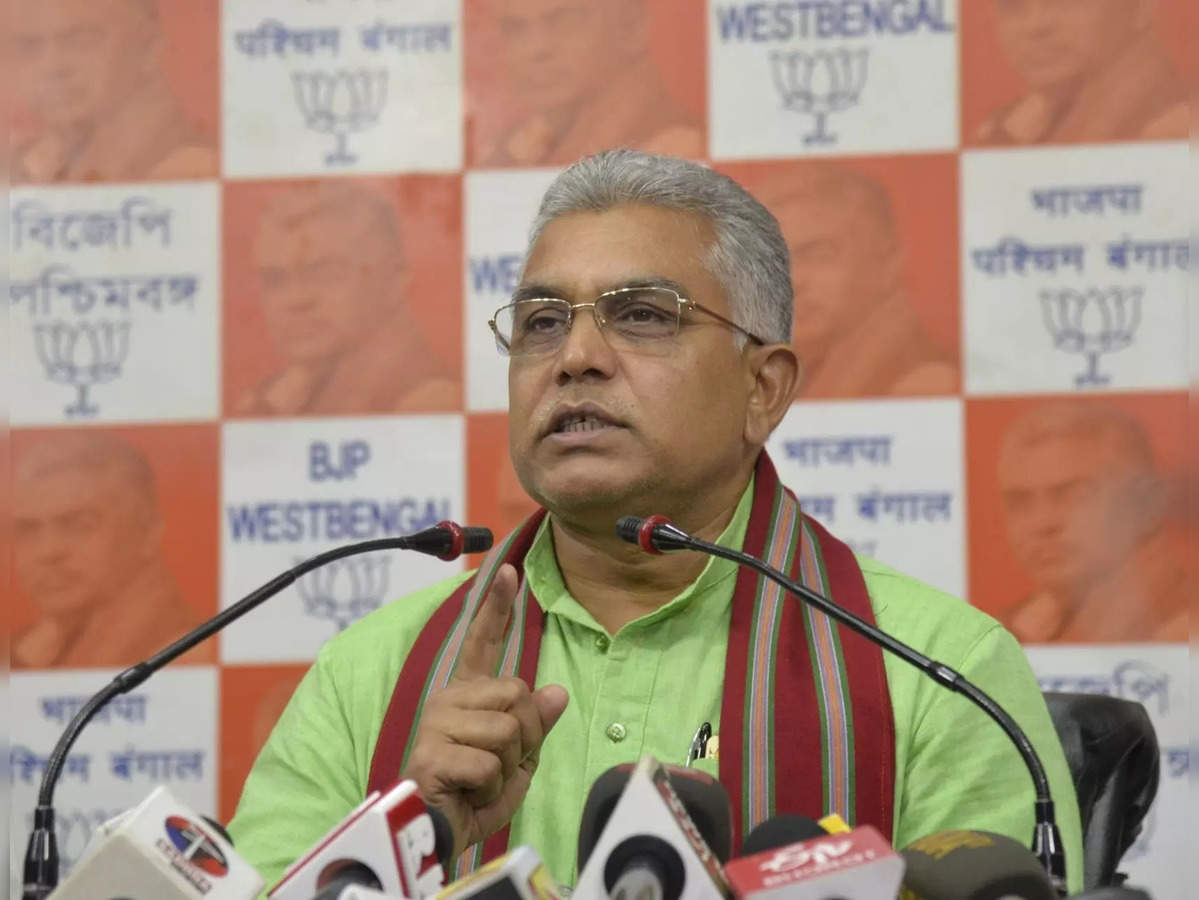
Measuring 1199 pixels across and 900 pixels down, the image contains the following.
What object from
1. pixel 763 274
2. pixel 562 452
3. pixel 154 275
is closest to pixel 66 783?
pixel 154 275

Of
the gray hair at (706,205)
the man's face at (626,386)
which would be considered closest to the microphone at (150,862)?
the man's face at (626,386)

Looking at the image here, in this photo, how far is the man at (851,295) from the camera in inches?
118

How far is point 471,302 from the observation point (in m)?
3.11

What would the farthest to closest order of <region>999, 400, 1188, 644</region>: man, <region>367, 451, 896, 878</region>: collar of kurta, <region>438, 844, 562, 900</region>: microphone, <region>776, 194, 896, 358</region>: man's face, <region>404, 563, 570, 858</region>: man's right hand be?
1. <region>776, 194, 896, 358</region>: man's face
2. <region>999, 400, 1188, 644</region>: man
3. <region>367, 451, 896, 878</region>: collar of kurta
4. <region>404, 563, 570, 858</region>: man's right hand
5. <region>438, 844, 562, 900</region>: microphone

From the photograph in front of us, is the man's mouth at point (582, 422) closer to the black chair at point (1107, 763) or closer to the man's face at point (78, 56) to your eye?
the black chair at point (1107, 763)

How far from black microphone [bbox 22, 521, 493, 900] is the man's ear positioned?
2.27ft

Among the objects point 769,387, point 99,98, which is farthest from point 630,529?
point 99,98

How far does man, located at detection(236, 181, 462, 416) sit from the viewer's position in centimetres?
312

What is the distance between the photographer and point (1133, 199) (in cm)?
→ 296

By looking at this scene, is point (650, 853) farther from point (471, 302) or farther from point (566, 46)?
point (566, 46)

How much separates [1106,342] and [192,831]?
214 cm

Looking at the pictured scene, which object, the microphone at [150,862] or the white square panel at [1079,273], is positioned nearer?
the microphone at [150,862]

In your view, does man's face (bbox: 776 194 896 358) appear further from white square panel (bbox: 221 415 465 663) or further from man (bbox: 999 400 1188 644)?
white square panel (bbox: 221 415 465 663)

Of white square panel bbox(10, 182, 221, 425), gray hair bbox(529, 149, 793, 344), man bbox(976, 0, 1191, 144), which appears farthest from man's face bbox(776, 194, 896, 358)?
white square panel bbox(10, 182, 221, 425)
